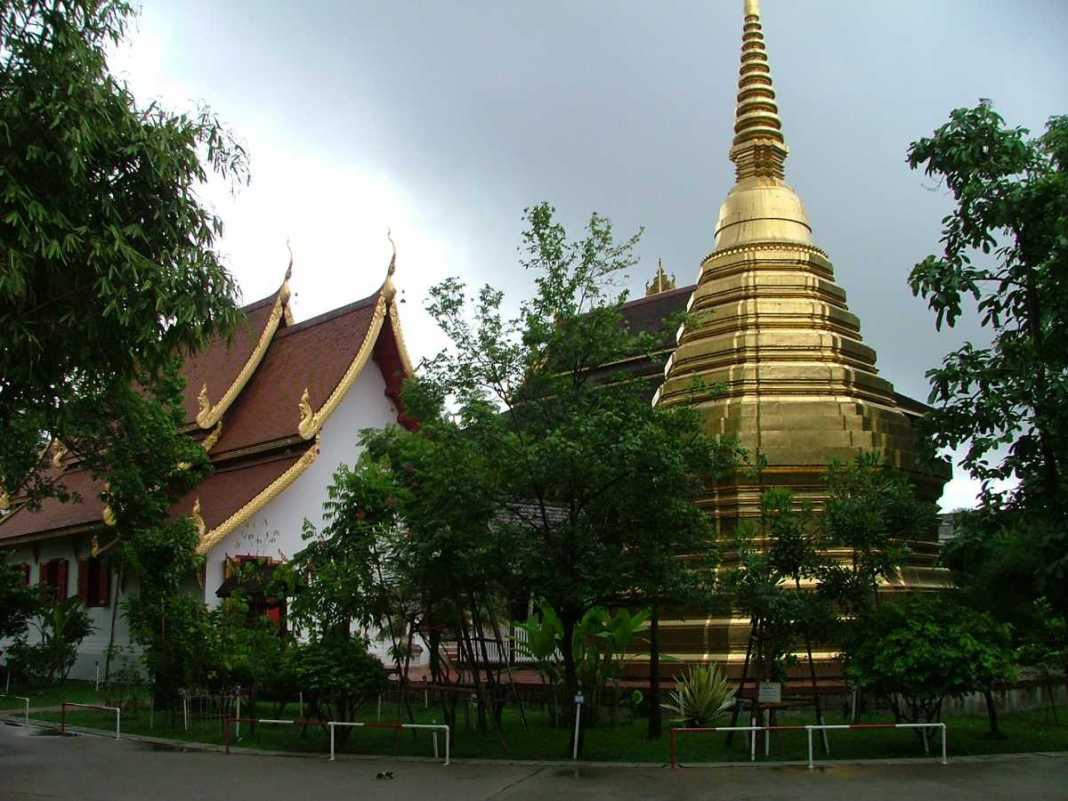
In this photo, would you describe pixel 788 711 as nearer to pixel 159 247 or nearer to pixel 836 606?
pixel 836 606

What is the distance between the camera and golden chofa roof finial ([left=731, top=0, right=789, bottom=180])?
1925 cm

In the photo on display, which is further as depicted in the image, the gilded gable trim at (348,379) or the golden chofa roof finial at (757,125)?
the gilded gable trim at (348,379)

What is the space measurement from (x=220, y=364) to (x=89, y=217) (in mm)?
14783

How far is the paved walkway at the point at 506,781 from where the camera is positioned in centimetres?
923

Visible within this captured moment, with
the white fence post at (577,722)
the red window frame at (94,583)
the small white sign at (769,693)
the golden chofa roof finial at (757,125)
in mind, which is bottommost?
the white fence post at (577,722)

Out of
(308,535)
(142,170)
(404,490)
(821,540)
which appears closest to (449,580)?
(404,490)

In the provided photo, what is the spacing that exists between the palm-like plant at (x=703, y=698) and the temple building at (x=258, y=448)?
9080mm

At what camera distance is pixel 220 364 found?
25.3 m

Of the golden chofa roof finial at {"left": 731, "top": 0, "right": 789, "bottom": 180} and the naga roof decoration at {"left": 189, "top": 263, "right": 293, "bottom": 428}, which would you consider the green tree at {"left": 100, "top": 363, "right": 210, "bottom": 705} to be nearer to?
the naga roof decoration at {"left": 189, "top": 263, "right": 293, "bottom": 428}

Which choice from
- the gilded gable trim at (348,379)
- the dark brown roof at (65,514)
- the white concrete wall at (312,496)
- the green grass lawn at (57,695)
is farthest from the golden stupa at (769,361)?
the dark brown roof at (65,514)

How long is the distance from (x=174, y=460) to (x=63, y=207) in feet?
28.8

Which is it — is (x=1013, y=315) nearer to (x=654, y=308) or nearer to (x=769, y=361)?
(x=769, y=361)

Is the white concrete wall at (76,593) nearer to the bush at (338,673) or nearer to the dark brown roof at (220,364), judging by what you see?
the dark brown roof at (220,364)

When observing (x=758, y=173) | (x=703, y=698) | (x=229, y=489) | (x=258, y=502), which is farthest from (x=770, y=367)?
(x=229, y=489)
